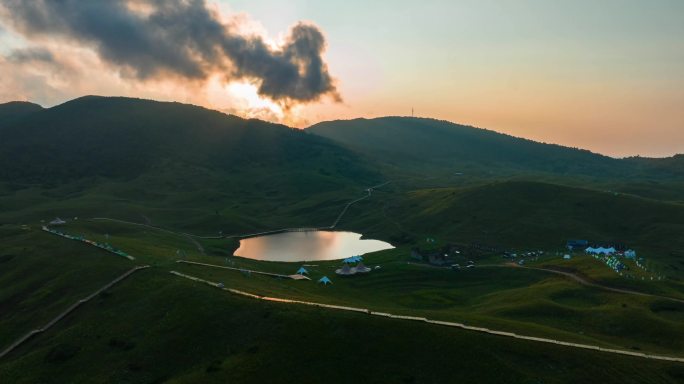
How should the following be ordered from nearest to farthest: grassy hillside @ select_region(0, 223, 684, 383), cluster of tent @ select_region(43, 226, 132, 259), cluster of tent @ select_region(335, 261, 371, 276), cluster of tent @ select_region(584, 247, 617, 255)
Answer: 1. grassy hillside @ select_region(0, 223, 684, 383)
2. cluster of tent @ select_region(43, 226, 132, 259)
3. cluster of tent @ select_region(335, 261, 371, 276)
4. cluster of tent @ select_region(584, 247, 617, 255)

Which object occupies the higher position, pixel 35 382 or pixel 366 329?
pixel 366 329

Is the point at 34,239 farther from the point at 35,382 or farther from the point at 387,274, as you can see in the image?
the point at 387,274

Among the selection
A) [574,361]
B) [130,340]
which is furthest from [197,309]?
[574,361]

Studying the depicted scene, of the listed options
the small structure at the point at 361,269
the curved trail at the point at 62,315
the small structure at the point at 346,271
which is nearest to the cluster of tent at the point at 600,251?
the small structure at the point at 361,269

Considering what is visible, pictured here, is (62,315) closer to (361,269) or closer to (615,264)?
(361,269)

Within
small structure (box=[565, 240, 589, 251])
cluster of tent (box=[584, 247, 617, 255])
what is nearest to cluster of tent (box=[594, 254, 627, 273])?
cluster of tent (box=[584, 247, 617, 255])

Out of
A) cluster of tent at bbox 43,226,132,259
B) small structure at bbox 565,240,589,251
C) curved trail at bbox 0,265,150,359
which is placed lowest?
curved trail at bbox 0,265,150,359

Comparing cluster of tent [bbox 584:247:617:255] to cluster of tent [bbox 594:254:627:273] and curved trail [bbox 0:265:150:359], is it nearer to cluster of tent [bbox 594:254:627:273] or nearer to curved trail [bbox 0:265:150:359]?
cluster of tent [bbox 594:254:627:273]

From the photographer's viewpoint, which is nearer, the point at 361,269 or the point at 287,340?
the point at 287,340

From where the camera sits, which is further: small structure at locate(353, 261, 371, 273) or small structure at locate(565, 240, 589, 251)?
small structure at locate(565, 240, 589, 251)

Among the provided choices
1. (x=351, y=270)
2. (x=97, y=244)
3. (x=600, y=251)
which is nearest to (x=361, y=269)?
(x=351, y=270)

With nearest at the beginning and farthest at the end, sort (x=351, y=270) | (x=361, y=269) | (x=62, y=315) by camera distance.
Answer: (x=62, y=315)
(x=351, y=270)
(x=361, y=269)
